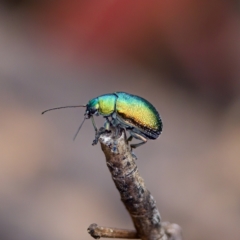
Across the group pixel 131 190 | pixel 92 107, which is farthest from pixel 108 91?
pixel 131 190

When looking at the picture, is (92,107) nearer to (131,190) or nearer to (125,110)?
(125,110)

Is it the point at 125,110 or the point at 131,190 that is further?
the point at 125,110

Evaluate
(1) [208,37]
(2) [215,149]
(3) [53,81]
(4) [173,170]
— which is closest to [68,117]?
(3) [53,81]

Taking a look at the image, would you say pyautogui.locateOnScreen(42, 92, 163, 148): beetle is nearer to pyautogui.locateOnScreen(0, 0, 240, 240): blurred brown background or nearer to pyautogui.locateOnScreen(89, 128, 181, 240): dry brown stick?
pyautogui.locateOnScreen(89, 128, 181, 240): dry brown stick

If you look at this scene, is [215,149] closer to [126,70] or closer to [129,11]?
[126,70]

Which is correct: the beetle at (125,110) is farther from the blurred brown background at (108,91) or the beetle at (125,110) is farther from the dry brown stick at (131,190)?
the blurred brown background at (108,91)

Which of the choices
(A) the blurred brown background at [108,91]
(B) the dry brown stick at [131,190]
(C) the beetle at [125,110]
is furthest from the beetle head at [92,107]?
(A) the blurred brown background at [108,91]
